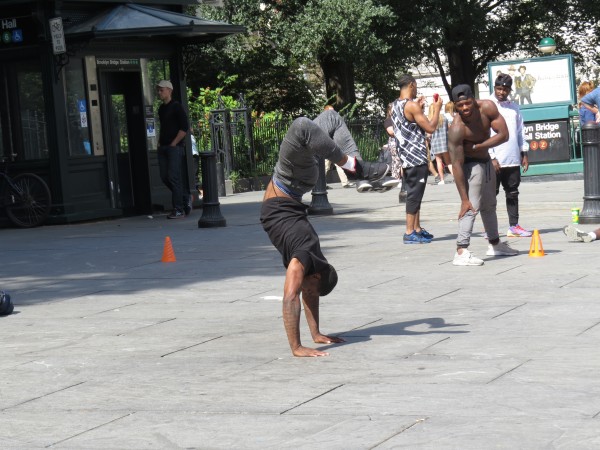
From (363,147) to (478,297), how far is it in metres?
22.1

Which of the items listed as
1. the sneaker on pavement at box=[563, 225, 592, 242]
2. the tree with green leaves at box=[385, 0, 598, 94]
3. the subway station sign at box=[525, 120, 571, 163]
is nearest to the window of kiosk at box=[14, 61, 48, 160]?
the sneaker on pavement at box=[563, 225, 592, 242]

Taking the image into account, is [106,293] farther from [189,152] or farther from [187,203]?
[189,152]

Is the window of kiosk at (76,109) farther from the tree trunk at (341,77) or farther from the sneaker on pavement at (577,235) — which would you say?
the tree trunk at (341,77)

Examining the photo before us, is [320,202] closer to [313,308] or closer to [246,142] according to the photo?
[246,142]

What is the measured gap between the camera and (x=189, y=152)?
1923 cm

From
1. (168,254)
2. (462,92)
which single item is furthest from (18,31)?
(462,92)

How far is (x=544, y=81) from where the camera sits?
880 inches

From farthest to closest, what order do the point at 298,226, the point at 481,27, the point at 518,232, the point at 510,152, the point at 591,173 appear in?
the point at 481,27 < the point at 591,173 < the point at 518,232 < the point at 510,152 < the point at 298,226

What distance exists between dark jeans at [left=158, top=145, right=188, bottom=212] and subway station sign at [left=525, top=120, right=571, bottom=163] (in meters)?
7.86

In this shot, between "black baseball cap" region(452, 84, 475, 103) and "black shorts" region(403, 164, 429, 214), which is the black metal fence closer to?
"black shorts" region(403, 164, 429, 214)

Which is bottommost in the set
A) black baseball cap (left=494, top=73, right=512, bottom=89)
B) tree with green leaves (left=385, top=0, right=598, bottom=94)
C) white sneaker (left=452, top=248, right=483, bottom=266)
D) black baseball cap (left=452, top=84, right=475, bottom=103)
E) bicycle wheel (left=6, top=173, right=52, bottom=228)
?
white sneaker (left=452, top=248, right=483, bottom=266)

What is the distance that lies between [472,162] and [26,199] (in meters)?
8.24

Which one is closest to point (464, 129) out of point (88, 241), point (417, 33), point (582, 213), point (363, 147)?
point (582, 213)

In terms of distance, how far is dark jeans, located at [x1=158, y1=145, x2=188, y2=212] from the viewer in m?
17.5
